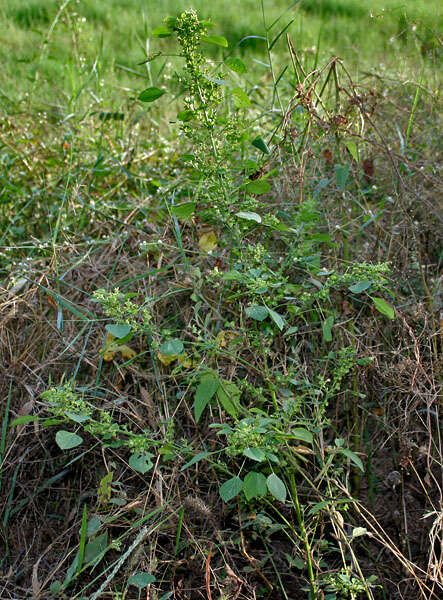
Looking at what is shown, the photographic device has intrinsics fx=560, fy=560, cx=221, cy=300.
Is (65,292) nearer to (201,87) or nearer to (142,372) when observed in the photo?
(142,372)

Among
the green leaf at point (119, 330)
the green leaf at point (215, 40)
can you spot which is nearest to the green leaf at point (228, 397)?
the green leaf at point (119, 330)

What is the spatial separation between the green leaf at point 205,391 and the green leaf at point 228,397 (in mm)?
24

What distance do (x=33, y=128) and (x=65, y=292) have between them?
1.27 meters

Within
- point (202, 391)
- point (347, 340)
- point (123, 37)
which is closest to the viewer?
point (202, 391)

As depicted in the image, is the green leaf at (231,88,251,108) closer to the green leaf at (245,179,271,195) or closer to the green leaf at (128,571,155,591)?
the green leaf at (245,179,271,195)

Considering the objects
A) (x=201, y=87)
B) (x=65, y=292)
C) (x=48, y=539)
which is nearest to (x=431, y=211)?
(x=201, y=87)

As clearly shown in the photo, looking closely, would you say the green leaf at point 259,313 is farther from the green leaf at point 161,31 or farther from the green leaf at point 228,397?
the green leaf at point 161,31

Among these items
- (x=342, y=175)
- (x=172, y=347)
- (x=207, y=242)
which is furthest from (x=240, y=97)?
(x=172, y=347)

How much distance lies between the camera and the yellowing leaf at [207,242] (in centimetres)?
209

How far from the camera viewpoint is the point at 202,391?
1398 mm

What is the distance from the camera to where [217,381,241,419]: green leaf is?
4.63 ft

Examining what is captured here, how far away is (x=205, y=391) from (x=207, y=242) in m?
0.84

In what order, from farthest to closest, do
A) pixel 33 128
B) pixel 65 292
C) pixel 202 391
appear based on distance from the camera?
1. pixel 33 128
2. pixel 65 292
3. pixel 202 391

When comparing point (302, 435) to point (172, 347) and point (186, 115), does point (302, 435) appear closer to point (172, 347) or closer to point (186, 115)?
point (172, 347)
